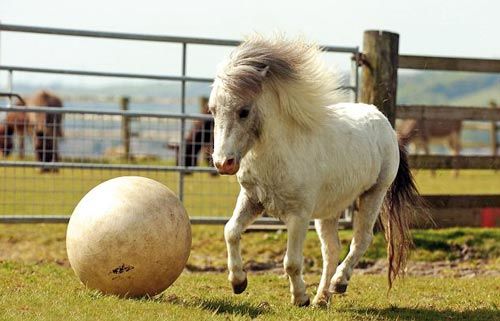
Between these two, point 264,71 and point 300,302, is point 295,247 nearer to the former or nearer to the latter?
point 300,302

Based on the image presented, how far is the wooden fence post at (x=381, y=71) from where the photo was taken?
35.6ft

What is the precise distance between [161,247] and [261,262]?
3.70 meters

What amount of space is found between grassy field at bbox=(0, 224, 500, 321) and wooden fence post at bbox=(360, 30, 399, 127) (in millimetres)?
1644

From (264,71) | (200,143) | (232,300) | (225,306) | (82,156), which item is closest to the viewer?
(264,71)

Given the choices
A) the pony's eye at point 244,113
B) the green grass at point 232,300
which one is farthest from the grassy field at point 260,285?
the pony's eye at point 244,113

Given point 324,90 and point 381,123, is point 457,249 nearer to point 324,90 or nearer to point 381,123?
point 381,123

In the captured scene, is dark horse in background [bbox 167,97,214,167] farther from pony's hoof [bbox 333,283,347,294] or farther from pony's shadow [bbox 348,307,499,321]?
pony's shadow [bbox 348,307,499,321]

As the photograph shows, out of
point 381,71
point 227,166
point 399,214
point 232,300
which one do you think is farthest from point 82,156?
point 227,166

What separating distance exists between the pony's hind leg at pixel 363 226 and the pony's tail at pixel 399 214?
0.35 m

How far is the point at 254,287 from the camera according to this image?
8.35 metres

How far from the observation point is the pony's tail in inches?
322

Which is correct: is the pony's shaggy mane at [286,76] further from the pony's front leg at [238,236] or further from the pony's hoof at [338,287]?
the pony's hoof at [338,287]

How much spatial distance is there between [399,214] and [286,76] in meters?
2.18

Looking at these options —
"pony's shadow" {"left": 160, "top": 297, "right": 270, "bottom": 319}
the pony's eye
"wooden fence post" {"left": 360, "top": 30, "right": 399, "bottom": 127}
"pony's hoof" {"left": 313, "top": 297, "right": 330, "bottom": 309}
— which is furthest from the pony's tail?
the pony's eye
